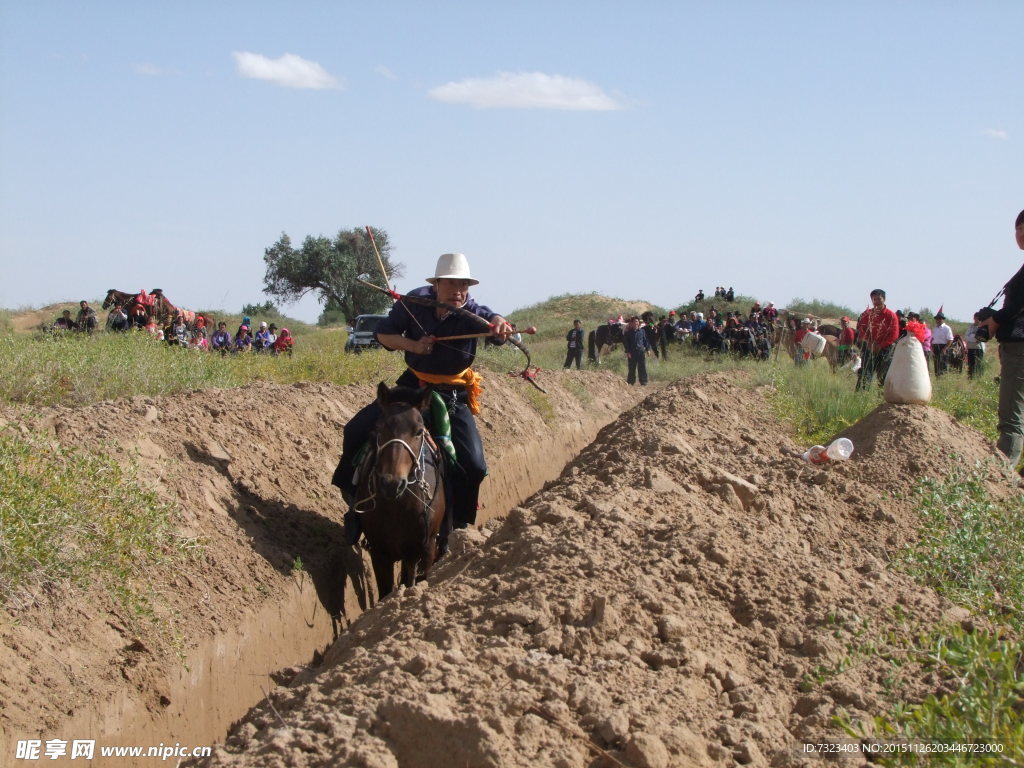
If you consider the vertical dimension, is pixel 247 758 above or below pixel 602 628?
below

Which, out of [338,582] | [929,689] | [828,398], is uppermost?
[828,398]

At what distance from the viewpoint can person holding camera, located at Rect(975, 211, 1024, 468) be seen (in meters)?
8.64

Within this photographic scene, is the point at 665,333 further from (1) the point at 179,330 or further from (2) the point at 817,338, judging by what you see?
(1) the point at 179,330

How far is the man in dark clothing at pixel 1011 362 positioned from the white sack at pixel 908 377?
3.78ft

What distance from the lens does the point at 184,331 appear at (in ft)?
64.7

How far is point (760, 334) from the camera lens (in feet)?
93.6

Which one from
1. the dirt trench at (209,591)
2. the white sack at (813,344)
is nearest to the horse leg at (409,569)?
the dirt trench at (209,591)

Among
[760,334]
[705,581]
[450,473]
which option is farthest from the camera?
[760,334]

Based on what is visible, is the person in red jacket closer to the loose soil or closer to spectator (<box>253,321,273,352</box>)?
the loose soil

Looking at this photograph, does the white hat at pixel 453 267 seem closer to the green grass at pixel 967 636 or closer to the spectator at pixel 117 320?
the green grass at pixel 967 636

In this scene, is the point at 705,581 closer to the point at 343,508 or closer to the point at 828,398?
the point at 343,508

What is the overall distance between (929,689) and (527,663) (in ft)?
5.92

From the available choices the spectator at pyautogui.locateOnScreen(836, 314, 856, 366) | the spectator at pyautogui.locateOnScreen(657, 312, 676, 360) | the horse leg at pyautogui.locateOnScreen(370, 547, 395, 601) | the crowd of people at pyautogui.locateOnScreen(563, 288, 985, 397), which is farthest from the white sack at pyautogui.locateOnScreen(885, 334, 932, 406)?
the spectator at pyautogui.locateOnScreen(657, 312, 676, 360)

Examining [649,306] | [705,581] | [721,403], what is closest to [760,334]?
[721,403]
